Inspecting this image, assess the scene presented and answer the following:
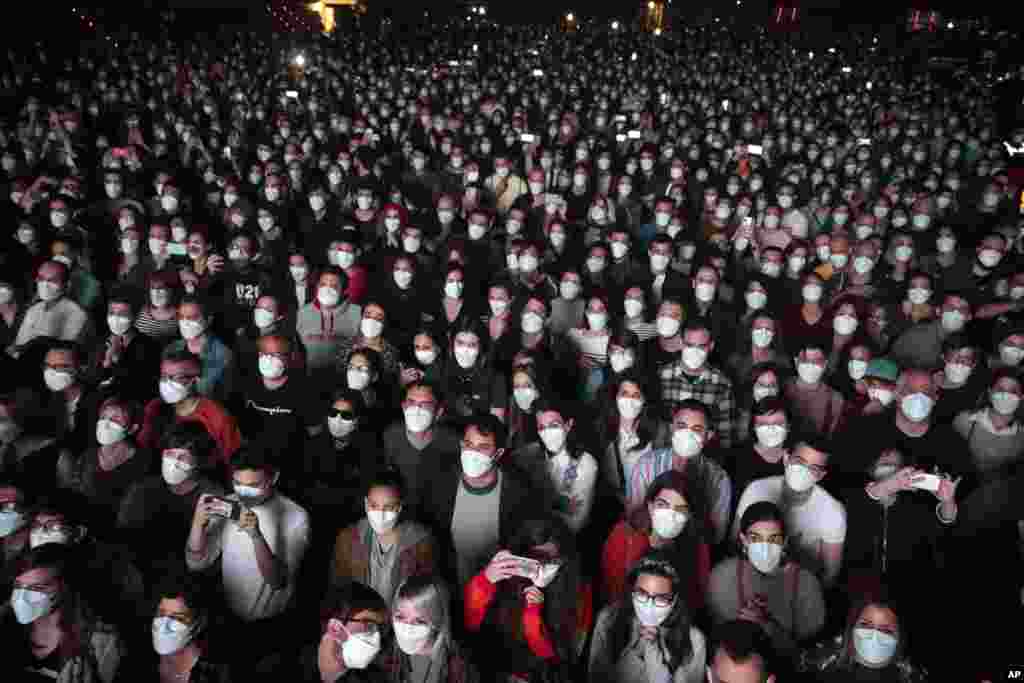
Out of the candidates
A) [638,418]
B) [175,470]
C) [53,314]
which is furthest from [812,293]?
[53,314]

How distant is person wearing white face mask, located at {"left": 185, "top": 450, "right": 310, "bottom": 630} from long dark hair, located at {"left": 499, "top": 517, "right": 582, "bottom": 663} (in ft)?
3.95

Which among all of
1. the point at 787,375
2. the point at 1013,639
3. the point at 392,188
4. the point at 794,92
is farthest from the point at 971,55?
the point at 1013,639

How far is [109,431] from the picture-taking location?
13.8ft

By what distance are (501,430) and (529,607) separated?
1.10 metres

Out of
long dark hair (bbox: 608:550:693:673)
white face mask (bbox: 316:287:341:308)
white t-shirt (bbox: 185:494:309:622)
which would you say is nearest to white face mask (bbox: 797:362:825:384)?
long dark hair (bbox: 608:550:693:673)

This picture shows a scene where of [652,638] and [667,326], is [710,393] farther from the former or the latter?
[652,638]

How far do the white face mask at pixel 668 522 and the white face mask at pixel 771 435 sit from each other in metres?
1.07

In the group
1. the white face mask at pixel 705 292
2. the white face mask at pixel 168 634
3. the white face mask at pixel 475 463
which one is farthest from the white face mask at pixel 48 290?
the white face mask at pixel 705 292

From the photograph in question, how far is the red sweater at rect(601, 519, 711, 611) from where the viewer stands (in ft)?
12.6

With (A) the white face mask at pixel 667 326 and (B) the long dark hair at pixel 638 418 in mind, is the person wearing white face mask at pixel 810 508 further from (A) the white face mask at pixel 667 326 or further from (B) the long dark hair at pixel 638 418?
(A) the white face mask at pixel 667 326

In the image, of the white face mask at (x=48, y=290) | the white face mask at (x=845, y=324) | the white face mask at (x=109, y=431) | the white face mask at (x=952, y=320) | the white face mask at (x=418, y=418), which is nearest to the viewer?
the white face mask at (x=109, y=431)

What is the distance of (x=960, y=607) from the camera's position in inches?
162

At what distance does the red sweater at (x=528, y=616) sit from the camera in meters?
3.32

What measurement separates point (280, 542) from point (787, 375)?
4037 mm
